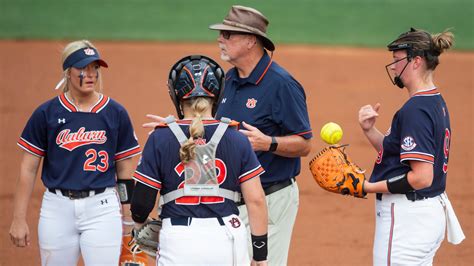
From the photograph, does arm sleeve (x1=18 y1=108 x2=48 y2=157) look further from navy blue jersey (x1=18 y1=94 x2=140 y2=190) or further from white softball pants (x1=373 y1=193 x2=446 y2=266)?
white softball pants (x1=373 y1=193 x2=446 y2=266)

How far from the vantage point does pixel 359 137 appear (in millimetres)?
12227

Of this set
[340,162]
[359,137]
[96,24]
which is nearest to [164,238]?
[340,162]

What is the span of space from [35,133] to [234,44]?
1.52 metres

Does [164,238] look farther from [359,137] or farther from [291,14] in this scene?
[291,14]

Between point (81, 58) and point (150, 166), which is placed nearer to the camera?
point (150, 166)

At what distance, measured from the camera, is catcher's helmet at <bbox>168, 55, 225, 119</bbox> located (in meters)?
4.21

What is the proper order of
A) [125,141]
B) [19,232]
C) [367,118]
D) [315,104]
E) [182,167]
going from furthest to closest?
[315,104]
[125,141]
[367,118]
[19,232]
[182,167]

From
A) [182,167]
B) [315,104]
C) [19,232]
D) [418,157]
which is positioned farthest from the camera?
[315,104]

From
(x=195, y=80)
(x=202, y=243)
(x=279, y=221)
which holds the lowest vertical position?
(x=279, y=221)

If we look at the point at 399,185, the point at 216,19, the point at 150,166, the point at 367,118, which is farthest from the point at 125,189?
the point at 216,19

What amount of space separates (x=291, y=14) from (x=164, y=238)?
17.8 m

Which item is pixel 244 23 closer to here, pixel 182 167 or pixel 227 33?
pixel 227 33

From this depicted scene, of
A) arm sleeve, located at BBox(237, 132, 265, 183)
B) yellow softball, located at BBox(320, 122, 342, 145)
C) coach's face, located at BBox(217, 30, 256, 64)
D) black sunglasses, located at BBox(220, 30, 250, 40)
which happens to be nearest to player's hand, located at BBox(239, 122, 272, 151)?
yellow softball, located at BBox(320, 122, 342, 145)

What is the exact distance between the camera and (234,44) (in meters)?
5.56
